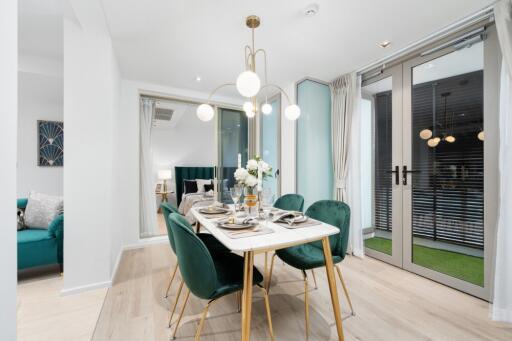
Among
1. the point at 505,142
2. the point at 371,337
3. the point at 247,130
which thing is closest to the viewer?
the point at 371,337

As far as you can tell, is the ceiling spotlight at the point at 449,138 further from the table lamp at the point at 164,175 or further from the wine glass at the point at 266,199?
the table lamp at the point at 164,175

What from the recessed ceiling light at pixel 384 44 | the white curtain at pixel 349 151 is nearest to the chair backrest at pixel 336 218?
the white curtain at pixel 349 151

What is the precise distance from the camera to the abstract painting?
128 inches

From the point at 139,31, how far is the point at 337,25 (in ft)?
6.24

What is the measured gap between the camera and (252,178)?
180 centimetres

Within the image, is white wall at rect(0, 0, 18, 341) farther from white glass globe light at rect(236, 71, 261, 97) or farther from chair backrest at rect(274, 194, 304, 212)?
chair backrest at rect(274, 194, 304, 212)

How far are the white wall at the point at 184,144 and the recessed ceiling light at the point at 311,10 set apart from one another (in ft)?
14.8

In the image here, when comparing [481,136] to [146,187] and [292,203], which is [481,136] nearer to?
[292,203]

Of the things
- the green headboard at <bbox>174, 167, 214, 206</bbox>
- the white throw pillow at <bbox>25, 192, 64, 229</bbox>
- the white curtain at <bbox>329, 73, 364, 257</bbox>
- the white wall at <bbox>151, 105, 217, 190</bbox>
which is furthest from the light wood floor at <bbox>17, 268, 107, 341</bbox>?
the white wall at <bbox>151, 105, 217, 190</bbox>

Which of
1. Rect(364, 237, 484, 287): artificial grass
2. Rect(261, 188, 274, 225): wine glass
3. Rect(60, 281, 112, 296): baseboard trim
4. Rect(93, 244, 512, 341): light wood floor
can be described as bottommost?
Rect(93, 244, 512, 341): light wood floor

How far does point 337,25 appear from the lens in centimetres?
204

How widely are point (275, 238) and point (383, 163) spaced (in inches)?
87.0

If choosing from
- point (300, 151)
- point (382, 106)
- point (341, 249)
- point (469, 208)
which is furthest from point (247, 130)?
point (469, 208)

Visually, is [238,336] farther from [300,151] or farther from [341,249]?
[300,151]
